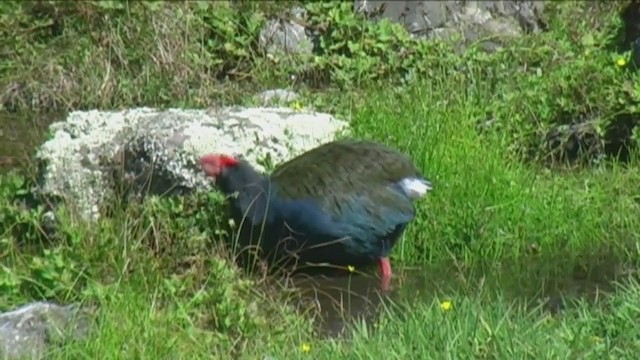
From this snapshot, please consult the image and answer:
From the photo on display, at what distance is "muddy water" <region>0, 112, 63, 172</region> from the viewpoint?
8.93 m

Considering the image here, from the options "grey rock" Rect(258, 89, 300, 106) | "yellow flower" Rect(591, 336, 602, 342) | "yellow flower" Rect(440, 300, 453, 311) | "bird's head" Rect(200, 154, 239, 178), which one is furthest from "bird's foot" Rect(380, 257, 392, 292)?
"grey rock" Rect(258, 89, 300, 106)

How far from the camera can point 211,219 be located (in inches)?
290

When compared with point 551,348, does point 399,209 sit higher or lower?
lower

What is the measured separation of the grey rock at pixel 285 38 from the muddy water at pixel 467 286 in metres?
3.57

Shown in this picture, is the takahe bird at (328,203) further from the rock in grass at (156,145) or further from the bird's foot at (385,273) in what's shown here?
the rock in grass at (156,145)

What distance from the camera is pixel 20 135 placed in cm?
959

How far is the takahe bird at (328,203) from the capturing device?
23.2 ft

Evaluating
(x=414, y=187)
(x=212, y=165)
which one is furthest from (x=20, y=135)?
(x=414, y=187)

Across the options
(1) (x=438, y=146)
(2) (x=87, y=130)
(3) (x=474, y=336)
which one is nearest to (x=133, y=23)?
(2) (x=87, y=130)

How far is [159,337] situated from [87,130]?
2.30 metres

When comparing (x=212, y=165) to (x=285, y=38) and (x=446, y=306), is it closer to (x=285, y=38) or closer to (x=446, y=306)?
(x=446, y=306)

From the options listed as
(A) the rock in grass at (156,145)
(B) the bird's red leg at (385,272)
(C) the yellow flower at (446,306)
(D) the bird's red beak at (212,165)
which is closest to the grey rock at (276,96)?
(A) the rock in grass at (156,145)

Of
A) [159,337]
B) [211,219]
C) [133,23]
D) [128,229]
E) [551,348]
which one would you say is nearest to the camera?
[551,348]

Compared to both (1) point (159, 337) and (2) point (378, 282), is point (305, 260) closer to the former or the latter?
→ (2) point (378, 282)
